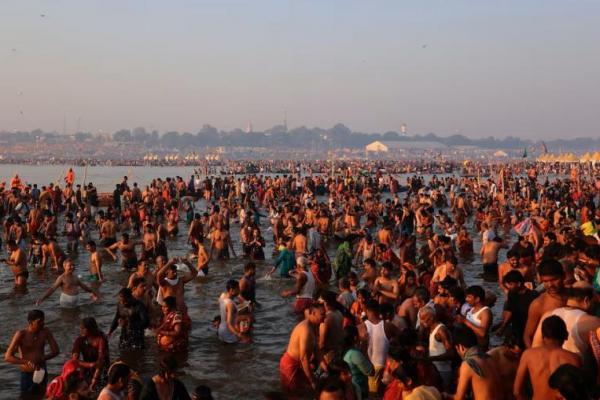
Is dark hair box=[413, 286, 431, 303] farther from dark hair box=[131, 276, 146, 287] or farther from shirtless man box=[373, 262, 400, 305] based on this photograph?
dark hair box=[131, 276, 146, 287]

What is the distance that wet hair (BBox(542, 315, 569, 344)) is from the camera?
4805 mm

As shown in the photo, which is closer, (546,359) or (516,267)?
(546,359)

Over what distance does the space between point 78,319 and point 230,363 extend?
12.4ft

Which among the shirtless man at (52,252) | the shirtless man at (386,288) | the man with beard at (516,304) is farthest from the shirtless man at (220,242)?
the man with beard at (516,304)

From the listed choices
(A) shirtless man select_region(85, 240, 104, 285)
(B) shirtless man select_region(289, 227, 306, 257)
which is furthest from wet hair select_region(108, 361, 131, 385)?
(B) shirtless man select_region(289, 227, 306, 257)

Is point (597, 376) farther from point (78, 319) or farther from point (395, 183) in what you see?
point (395, 183)

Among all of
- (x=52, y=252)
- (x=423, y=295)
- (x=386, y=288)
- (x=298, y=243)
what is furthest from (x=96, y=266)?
(x=423, y=295)

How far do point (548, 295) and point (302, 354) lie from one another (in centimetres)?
262

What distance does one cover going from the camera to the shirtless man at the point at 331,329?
7.12 metres

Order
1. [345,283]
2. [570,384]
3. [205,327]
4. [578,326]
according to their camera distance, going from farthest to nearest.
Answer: [205,327]
[345,283]
[578,326]
[570,384]

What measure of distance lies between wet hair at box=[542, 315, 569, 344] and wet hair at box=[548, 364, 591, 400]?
706mm

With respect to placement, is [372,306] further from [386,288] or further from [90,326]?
[90,326]

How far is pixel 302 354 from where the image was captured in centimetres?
680

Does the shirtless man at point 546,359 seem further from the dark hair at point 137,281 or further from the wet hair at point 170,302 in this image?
the dark hair at point 137,281
